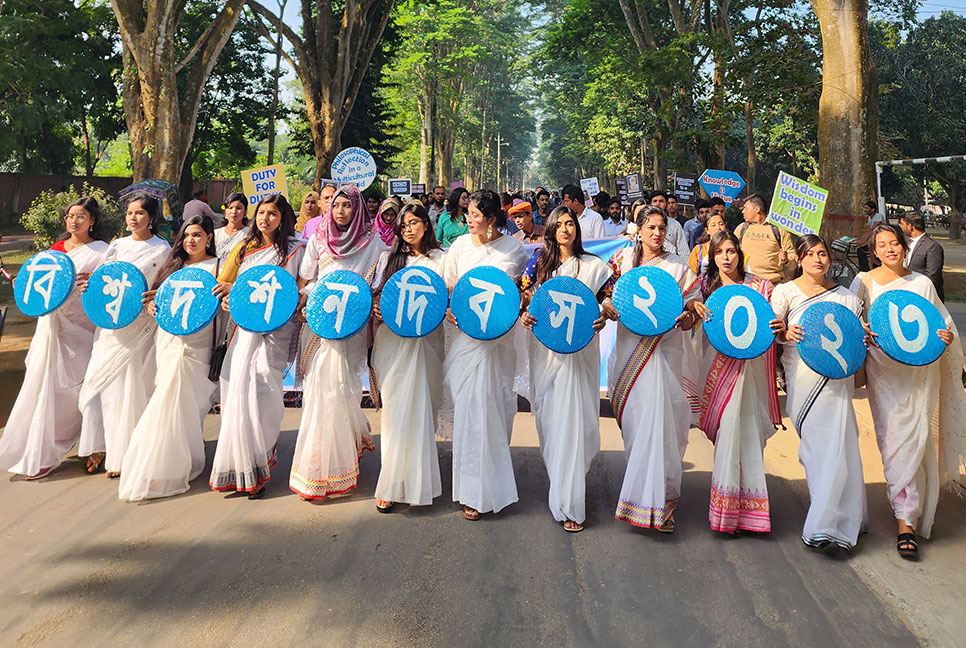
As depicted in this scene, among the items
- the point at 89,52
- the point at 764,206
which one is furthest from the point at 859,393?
the point at 89,52

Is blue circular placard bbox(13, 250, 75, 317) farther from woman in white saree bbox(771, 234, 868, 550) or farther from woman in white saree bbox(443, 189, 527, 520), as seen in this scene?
woman in white saree bbox(771, 234, 868, 550)

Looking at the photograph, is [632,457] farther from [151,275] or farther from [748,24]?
[748,24]

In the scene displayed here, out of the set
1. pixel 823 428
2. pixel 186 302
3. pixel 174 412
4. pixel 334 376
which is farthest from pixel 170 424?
pixel 823 428

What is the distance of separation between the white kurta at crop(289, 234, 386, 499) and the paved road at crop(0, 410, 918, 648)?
6.1 inches

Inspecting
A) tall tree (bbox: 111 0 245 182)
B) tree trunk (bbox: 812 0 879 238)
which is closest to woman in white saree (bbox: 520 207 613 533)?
tree trunk (bbox: 812 0 879 238)

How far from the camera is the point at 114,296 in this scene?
442cm

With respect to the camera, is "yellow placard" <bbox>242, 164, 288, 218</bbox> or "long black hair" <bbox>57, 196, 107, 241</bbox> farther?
"yellow placard" <bbox>242, 164, 288, 218</bbox>

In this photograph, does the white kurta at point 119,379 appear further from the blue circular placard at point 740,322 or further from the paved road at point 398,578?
the blue circular placard at point 740,322

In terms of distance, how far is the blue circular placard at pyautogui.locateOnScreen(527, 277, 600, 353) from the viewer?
12.7ft

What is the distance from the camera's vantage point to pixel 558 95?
144ft

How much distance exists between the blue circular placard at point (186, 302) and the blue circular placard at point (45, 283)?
68cm

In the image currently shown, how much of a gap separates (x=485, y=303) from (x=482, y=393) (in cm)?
49

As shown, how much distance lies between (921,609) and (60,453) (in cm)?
472

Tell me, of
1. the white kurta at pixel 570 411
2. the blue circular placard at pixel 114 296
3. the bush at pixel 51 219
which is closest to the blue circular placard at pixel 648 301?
the white kurta at pixel 570 411
